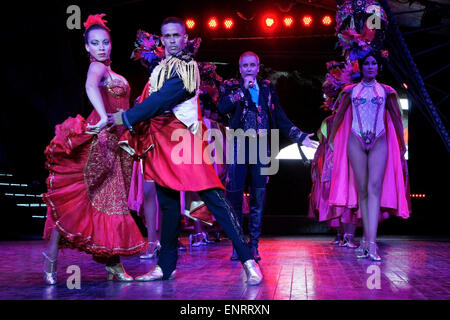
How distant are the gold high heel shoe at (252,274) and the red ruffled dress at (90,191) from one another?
0.70 m

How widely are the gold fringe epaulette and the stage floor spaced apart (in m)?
1.19

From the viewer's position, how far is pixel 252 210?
17.3ft

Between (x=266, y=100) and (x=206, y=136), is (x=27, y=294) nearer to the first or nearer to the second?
(x=206, y=136)

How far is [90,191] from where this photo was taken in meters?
3.83

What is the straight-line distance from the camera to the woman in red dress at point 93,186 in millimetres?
3721

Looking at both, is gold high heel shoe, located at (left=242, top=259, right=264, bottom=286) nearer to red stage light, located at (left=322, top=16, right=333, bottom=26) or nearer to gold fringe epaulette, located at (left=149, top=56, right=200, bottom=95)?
gold fringe epaulette, located at (left=149, top=56, right=200, bottom=95)

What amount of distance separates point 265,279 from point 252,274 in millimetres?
293

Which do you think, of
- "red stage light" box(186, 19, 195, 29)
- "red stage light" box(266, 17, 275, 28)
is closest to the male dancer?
"red stage light" box(266, 17, 275, 28)

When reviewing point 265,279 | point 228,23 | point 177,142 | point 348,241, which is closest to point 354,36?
point 348,241

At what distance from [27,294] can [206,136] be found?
4.61 feet

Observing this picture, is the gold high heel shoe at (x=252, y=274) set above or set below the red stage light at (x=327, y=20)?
below

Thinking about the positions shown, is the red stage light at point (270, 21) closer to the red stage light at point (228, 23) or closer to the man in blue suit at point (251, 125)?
the red stage light at point (228, 23)

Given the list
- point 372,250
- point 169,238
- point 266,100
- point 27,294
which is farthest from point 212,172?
point 372,250

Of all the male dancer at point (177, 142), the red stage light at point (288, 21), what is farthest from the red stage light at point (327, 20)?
the male dancer at point (177, 142)
